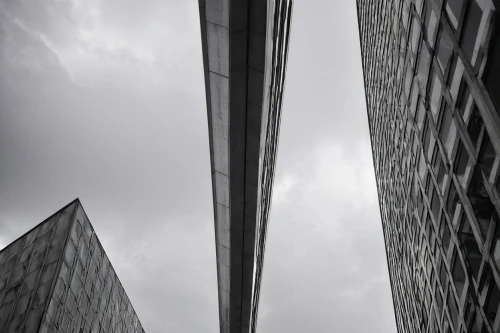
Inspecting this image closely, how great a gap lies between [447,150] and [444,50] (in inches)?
198

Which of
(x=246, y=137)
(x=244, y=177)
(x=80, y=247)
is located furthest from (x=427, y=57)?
(x=80, y=247)

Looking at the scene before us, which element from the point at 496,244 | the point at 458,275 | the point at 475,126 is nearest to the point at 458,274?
the point at 458,275

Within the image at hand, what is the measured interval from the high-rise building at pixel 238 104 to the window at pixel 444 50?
738cm

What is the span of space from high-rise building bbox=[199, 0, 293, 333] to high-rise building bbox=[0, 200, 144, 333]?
9.36 metres

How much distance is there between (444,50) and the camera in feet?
66.3

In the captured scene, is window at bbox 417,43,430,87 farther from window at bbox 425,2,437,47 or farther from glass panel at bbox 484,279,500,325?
glass panel at bbox 484,279,500,325

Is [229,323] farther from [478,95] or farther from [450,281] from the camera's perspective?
[478,95]

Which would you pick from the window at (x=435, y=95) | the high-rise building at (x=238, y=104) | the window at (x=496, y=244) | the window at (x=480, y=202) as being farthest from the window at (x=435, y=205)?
the high-rise building at (x=238, y=104)

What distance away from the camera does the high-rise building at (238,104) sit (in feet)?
62.1

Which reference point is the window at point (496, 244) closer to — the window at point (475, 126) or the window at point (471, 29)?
the window at point (475, 126)

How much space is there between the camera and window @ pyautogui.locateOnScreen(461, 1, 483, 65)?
52.1ft

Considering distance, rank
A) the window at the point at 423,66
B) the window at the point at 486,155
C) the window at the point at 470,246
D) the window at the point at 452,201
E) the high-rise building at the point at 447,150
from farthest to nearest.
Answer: the window at the point at 423,66, the window at the point at 452,201, the window at the point at 470,246, the window at the point at 486,155, the high-rise building at the point at 447,150

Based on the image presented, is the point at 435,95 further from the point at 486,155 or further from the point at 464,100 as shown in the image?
the point at 486,155

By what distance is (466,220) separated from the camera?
2186 centimetres
